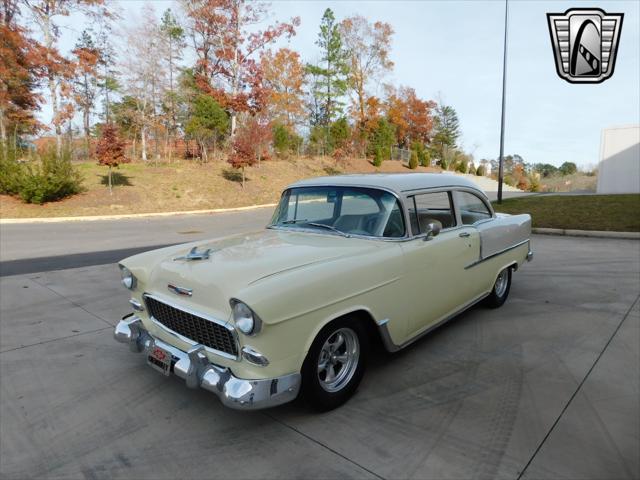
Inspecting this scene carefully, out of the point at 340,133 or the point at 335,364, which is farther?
the point at 340,133

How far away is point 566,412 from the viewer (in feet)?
9.19

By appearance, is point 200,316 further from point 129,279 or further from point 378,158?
point 378,158

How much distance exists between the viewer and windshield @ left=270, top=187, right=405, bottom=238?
3.38 metres

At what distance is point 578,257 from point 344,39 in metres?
36.2

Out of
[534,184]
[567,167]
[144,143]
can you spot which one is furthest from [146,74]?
[567,167]

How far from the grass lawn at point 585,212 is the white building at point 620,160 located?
27.9 ft

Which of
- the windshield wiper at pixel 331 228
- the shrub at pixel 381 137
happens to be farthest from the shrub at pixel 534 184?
the windshield wiper at pixel 331 228

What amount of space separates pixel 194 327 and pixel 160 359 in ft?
1.26

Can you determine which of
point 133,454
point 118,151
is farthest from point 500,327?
point 118,151

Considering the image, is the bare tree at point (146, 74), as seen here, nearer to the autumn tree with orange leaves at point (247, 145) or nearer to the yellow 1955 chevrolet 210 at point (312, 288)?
the autumn tree with orange leaves at point (247, 145)

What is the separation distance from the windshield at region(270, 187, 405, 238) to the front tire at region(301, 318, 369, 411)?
86 cm

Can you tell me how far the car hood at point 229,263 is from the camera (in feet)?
8.20

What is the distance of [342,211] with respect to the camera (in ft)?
12.0

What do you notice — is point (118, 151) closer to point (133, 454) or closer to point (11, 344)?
A: point (11, 344)
